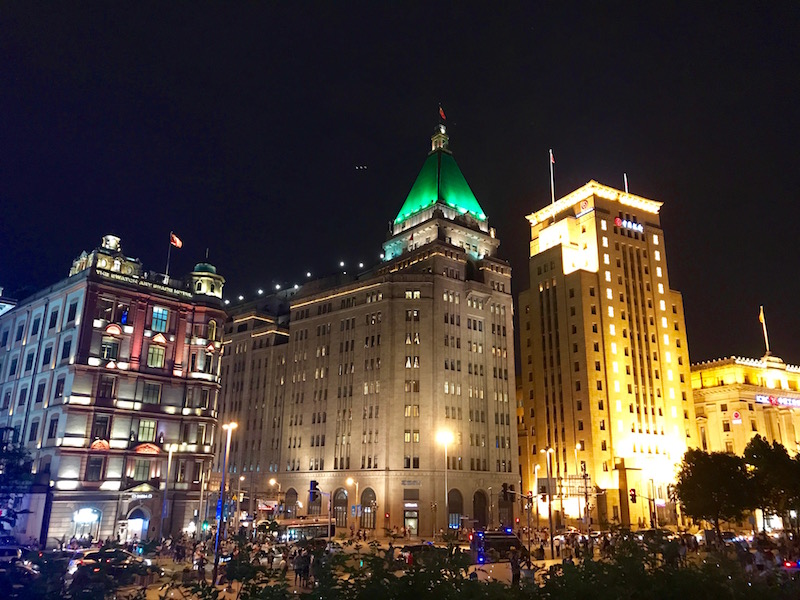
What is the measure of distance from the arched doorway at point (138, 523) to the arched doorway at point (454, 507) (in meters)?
47.6

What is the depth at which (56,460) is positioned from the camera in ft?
207

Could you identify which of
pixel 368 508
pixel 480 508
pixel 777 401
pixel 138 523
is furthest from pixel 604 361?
pixel 138 523

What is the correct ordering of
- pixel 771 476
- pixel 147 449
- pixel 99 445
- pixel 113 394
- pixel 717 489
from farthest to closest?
pixel 717 489
pixel 147 449
pixel 113 394
pixel 771 476
pixel 99 445

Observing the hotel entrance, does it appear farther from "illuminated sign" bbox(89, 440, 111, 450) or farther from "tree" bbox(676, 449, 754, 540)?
"illuminated sign" bbox(89, 440, 111, 450)

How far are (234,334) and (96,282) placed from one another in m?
73.3

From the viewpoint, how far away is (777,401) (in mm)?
137500

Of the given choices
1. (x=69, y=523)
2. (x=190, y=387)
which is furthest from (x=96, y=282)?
(x=69, y=523)

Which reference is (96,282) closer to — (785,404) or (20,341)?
(20,341)

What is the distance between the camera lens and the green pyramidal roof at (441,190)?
12762cm

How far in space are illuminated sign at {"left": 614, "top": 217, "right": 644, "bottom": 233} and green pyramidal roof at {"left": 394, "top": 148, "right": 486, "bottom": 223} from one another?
27.4 metres

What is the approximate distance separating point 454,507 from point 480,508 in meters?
6.28

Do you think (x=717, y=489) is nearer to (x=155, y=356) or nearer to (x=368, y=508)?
(x=368, y=508)

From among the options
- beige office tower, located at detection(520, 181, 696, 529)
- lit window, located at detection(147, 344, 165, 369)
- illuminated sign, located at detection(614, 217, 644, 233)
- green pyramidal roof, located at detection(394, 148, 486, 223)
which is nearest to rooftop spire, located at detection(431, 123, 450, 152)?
green pyramidal roof, located at detection(394, 148, 486, 223)

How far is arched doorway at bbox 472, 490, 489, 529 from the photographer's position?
102438mm
